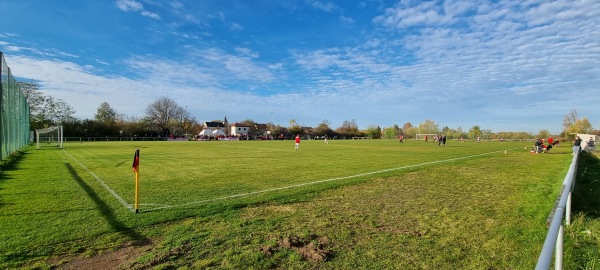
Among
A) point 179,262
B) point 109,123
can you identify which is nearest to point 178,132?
point 109,123

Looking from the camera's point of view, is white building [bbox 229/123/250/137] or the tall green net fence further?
white building [bbox 229/123/250/137]

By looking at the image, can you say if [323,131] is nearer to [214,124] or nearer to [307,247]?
[214,124]

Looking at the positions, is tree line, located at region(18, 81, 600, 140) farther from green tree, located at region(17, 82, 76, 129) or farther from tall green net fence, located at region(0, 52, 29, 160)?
tall green net fence, located at region(0, 52, 29, 160)

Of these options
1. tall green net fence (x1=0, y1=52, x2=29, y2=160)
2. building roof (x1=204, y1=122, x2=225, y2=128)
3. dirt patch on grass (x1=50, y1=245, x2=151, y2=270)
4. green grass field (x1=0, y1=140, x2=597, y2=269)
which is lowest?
dirt patch on grass (x1=50, y1=245, x2=151, y2=270)

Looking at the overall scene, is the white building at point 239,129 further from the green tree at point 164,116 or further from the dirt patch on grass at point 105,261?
the dirt patch on grass at point 105,261

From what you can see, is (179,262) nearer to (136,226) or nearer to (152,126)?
(136,226)

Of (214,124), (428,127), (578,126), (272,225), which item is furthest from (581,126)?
(214,124)

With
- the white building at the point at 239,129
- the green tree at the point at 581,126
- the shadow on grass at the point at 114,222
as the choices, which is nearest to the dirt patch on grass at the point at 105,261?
the shadow on grass at the point at 114,222

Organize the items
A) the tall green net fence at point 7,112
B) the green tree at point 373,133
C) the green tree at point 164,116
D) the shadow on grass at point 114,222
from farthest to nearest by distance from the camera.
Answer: the green tree at point 373,133 < the green tree at point 164,116 < the tall green net fence at point 7,112 < the shadow on grass at point 114,222

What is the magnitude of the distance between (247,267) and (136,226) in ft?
9.82

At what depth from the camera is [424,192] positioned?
9531mm

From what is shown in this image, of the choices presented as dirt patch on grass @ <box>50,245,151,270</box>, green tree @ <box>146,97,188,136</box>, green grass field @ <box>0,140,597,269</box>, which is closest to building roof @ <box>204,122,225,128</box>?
green tree @ <box>146,97,188,136</box>

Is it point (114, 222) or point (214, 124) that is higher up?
point (214, 124)

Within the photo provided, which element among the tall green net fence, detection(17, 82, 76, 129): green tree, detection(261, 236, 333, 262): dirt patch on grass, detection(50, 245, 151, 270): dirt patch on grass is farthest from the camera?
detection(17, 82, 76, 129): green tree
